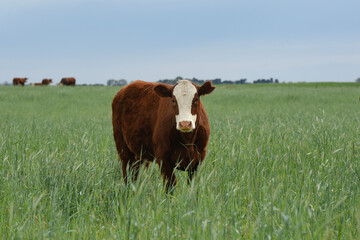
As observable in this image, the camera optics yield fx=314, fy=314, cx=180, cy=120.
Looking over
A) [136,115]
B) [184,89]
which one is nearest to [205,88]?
[184,89]

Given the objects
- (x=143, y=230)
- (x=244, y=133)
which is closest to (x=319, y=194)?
(x=143, y=230)

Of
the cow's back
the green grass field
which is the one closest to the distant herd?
the green grass field

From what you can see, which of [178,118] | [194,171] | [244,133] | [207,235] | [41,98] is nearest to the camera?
[207,235]

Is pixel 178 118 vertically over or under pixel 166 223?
over

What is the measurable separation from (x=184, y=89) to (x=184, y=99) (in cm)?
12

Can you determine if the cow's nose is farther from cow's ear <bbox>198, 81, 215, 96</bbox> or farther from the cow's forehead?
cow's ear <bbox>198, 81, 215, 96</bbox>

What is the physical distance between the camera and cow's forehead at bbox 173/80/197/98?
313 cm

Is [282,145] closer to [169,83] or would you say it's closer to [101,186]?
[169,83]

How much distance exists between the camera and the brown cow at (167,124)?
3139mm

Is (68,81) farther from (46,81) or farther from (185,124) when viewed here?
(185,124)

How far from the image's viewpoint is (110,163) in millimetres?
4438

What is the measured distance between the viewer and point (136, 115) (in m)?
4.10

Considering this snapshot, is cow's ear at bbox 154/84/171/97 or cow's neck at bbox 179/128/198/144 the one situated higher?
cow's ear at bbox 154/84/171/97

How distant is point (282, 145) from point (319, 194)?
6.96 ft
